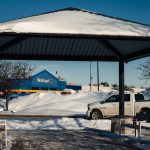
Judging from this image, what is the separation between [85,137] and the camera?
1516cm

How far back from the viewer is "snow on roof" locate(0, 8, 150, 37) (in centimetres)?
1035

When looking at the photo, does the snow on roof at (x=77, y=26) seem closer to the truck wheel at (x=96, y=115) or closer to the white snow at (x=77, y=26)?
the white snow at (x=77, y=26)

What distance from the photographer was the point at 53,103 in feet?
153

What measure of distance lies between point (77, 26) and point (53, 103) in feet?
119

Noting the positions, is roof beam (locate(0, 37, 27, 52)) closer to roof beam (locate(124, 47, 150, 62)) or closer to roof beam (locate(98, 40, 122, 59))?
roof beam (locate(98, 40, 122, 59))

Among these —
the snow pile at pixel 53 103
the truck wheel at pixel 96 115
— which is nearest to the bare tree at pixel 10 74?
the snow pile at pixel 53 103

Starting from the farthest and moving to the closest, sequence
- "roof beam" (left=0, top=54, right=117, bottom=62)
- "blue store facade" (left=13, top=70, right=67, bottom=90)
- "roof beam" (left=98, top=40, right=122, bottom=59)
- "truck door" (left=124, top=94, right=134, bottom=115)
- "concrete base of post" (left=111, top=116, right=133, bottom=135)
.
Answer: "blue store facade" (left=13, top=70, right=67, bottom=90) < "truck door" (left=124, top=94, right=134, bottom=115) < "roof beam" (left=0, top=54, right=117, bottom=62) < "roof beam" (left=98, top=40, right=122, bottom=59) < "concrete base of post" (left=111, top=116, right=133, bottom=135)

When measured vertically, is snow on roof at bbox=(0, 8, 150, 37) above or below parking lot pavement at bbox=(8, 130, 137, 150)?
above

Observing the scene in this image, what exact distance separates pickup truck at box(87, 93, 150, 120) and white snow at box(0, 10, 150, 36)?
16.7m

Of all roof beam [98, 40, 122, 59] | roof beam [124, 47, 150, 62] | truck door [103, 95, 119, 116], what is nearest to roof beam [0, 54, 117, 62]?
roof beam [98, 40, 122, 59]

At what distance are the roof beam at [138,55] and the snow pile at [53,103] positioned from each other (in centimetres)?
2167

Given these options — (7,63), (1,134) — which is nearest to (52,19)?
(1,134)

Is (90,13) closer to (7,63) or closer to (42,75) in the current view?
(7,63)

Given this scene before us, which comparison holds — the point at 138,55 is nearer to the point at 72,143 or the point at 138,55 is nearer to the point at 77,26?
the point at 72,143
